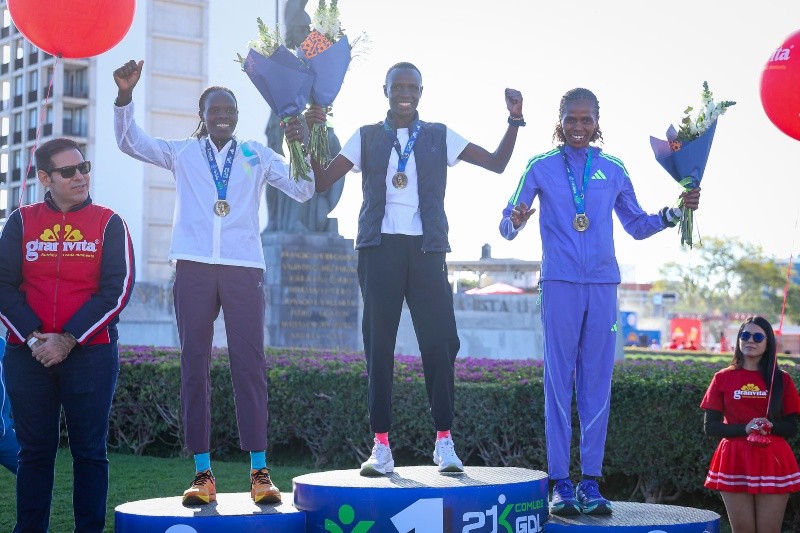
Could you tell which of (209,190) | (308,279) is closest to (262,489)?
(209,190)

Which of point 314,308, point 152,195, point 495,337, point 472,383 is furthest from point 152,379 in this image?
point 152,195

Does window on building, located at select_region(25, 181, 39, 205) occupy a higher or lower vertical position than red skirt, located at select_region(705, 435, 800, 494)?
higher

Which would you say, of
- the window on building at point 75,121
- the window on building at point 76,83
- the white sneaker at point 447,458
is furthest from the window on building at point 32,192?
the white sneaker at point 447,458

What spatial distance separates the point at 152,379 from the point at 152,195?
3749 cm

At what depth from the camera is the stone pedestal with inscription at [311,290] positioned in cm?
1844

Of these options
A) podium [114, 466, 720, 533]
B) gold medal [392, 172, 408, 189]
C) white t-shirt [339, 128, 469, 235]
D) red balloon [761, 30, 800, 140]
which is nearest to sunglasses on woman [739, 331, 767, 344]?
podium [114, 466, 720, 533]

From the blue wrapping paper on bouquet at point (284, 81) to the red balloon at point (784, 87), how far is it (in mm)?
3031

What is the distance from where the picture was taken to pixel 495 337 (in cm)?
2102

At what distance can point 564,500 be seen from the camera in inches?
213

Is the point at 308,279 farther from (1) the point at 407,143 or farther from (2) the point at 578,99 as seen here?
(2) the point at 578,99

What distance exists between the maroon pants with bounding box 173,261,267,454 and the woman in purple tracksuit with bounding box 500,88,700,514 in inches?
51.5

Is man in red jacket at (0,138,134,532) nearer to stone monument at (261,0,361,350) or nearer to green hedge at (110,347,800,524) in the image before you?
green hedge at (110,347,800,524)

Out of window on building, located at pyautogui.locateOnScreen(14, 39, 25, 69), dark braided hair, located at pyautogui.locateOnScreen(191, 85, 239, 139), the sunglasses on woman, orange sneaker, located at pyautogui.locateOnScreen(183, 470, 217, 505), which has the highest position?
window on building, located at pyautogui.locateOnScreen(14, 39, 25, 69)

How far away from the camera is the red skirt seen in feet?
19.3
